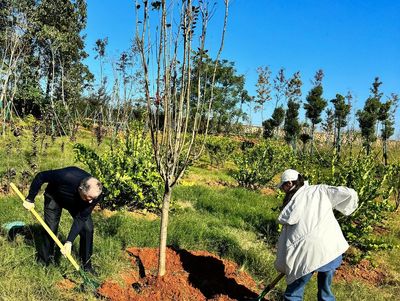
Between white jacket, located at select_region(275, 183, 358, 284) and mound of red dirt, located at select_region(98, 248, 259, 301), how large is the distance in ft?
3.14

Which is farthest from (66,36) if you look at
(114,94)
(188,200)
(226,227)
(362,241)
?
(362,241)

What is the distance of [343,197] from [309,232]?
47cm

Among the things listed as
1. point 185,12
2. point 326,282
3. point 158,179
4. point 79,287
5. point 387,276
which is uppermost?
point 185,12

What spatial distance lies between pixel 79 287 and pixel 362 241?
3.80 m

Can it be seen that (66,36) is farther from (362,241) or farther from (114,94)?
(362,241)

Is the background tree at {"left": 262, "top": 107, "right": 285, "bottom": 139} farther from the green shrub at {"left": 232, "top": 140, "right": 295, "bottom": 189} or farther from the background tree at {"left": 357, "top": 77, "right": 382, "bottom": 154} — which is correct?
the green shrub at {"left": 232, "top": 140, "right": 295, "bottom": 189}

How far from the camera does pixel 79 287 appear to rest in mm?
3693

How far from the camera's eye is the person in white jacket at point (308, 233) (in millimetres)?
3246

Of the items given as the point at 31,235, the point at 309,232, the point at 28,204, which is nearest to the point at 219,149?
the point at 31,235

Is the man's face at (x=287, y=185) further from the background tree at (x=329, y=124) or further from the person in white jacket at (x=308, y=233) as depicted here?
the background tree at (x=329, y=124)

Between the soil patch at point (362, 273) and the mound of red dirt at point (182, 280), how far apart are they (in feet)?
4.92

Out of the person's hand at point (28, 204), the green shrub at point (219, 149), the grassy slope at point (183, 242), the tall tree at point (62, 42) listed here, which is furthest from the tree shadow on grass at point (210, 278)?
the tall tree at point (62, 42)

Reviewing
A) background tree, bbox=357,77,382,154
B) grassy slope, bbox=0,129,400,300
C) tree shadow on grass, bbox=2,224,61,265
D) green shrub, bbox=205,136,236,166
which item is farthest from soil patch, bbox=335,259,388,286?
background tree, bbox=357,77,382,154

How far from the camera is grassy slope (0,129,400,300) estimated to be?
144 inches
